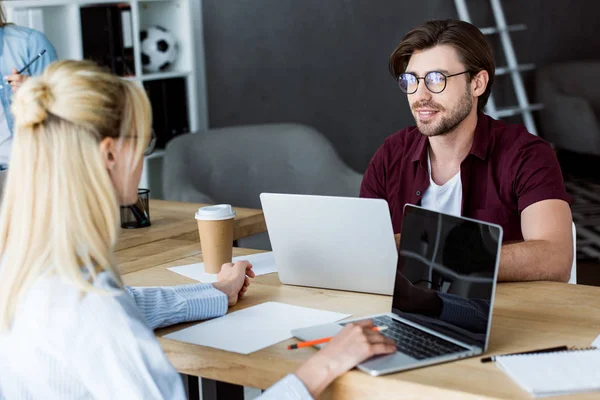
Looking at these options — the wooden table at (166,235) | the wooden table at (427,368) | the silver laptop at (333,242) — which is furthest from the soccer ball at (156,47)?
the silver laptop at (333,242)

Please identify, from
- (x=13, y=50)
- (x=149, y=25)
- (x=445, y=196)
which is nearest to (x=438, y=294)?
(x=445, y=196)

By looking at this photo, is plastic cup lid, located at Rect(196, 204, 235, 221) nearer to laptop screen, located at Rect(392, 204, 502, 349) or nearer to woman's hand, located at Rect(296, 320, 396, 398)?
laptop screen, located at Rect(392, 204, 502, 349)

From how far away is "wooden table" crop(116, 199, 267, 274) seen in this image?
1987 millimetres

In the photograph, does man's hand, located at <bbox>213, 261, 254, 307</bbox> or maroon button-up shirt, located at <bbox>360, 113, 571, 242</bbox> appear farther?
maroon button-up shirt, located at <bbox>360, 113, 571, 242</bbox>

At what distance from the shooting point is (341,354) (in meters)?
1.26

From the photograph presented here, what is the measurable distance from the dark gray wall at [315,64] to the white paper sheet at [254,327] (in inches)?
129

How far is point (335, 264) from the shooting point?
1672mm

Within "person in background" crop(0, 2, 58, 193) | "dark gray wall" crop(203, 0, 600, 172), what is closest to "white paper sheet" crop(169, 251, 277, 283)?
"person in background" crop(0, 2, 58, 193)

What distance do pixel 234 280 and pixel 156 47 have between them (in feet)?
9.08

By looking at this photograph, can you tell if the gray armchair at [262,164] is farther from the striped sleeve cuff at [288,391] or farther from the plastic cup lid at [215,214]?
the striped sleeve cuff at [288,391]

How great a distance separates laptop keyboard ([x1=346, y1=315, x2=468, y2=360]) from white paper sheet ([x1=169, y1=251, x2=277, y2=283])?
0.44 m

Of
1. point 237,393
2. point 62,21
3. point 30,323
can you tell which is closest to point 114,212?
point 30,323

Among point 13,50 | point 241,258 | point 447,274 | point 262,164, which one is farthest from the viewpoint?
point 262,164

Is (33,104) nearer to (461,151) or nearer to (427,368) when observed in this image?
(427,368)
